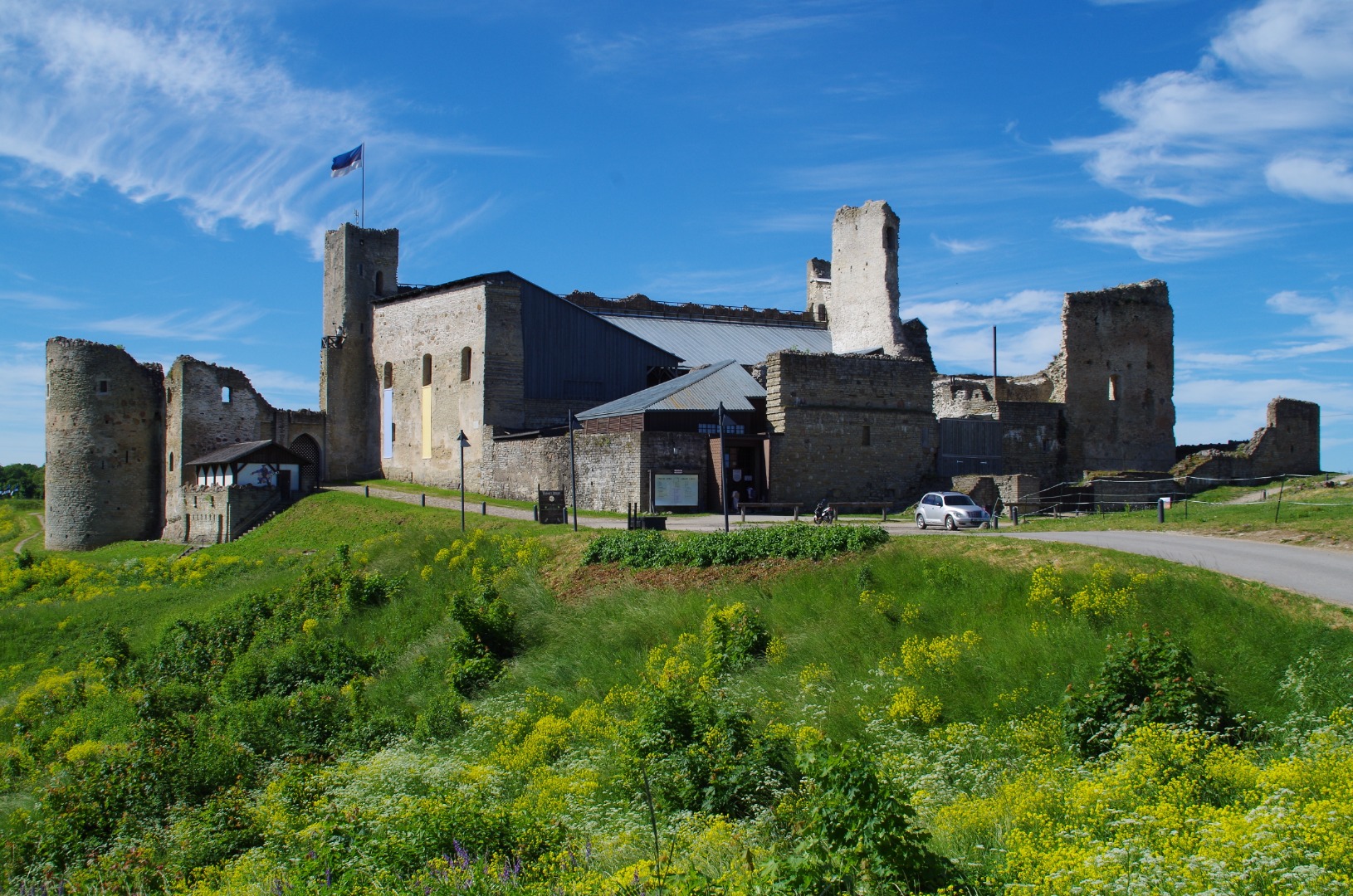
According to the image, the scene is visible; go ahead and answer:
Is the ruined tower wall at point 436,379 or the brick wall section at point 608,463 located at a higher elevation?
the ruined tower wall at point 436,379

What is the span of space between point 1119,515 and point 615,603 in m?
14.0

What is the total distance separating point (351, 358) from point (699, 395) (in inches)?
1037

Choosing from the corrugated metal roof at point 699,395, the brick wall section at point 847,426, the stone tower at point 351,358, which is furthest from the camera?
the stone tower at point 351,358

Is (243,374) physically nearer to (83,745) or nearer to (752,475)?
(752,475)

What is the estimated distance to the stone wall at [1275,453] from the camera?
35.1m

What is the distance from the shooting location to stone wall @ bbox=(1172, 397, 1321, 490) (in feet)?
115

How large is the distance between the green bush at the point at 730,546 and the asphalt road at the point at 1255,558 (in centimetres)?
399

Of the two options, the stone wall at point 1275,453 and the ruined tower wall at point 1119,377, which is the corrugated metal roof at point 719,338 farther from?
the stone wall at point 1275,453

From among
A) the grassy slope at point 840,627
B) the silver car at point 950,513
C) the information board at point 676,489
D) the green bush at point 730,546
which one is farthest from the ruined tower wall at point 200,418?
the silver car at point 950,513

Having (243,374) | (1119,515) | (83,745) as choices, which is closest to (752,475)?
(1119,515)

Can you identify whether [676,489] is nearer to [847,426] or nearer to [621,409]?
[621,409]

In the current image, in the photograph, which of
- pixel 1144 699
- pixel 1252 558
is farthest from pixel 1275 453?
pixel 1144 699

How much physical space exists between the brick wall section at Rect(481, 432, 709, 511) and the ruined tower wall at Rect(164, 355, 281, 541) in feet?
68.3

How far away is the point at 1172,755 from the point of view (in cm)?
740
